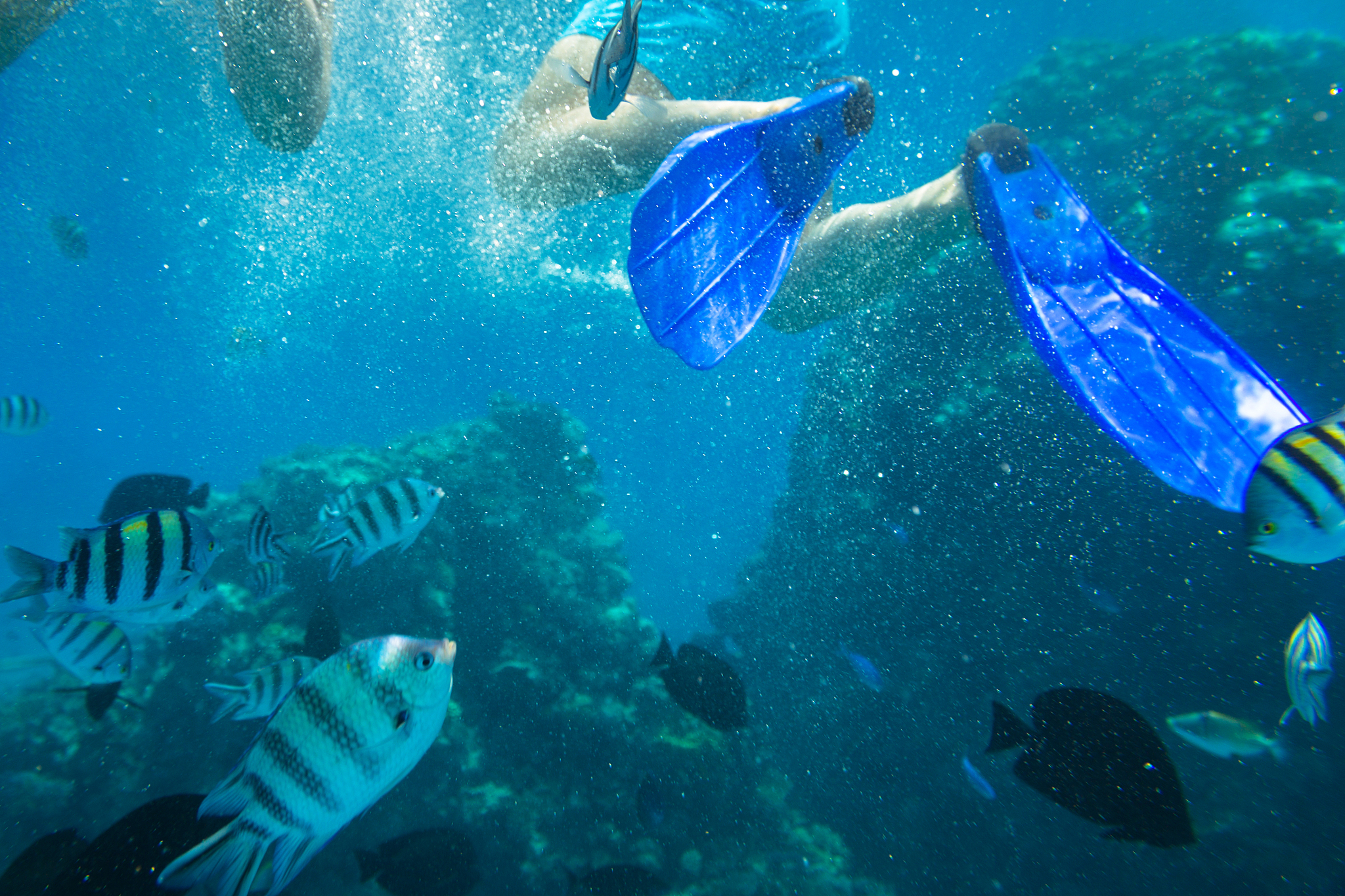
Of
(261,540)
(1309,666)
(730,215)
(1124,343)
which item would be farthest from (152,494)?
(1309,666)

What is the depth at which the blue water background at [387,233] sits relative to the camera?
12492 mm

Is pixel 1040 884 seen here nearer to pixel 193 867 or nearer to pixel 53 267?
pixel 193 867

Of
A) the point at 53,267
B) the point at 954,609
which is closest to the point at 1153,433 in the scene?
the point at 954,609

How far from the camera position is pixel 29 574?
1900 millimetres

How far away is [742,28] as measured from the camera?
6.37 m

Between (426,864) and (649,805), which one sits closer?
(426,864)

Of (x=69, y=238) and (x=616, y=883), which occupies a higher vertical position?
(x=69, y=238)

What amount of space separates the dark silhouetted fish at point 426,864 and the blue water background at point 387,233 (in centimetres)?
943

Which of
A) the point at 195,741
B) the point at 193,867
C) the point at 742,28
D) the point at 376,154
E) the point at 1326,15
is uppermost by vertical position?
the point at 1326,15

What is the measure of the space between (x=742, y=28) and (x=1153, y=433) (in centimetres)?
666

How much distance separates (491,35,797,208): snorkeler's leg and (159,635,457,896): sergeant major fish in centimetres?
347

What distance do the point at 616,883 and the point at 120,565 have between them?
4703mm

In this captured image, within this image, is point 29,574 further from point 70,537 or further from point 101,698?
point 101,698

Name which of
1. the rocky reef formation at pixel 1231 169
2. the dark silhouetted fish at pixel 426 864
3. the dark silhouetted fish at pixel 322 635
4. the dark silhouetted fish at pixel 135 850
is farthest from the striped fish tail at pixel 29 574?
the rocky reef formation at pixel 1231 169
